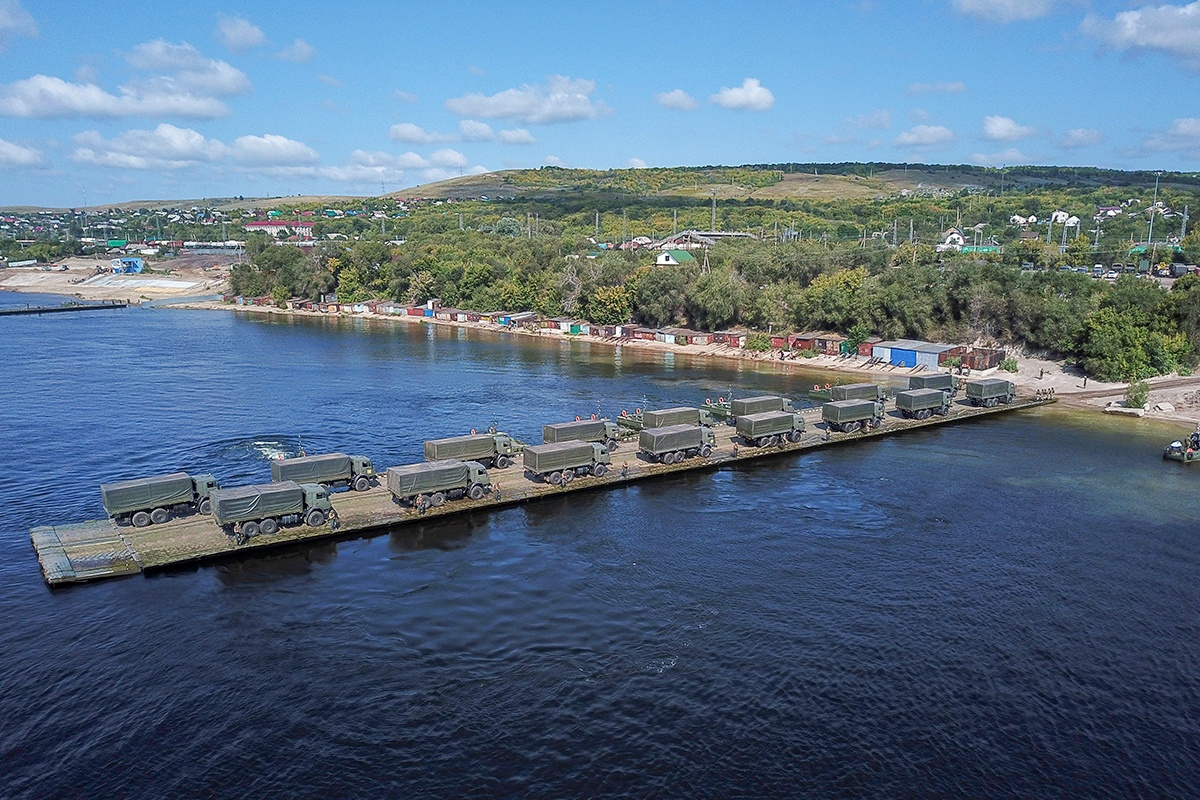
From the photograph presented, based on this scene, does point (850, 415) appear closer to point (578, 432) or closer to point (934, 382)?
point (934, 382)

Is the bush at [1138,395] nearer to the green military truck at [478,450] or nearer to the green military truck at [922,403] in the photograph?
the green military truck at [922,403]

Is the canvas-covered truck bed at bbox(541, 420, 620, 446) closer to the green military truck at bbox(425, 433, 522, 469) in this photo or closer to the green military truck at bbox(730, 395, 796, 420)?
the green military truck at bbox(425, 433, 522, 469)

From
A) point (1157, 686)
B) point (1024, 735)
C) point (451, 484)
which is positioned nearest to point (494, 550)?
point (451, 484)

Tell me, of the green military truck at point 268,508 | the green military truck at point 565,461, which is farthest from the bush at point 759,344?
the green military truck at point 268,508

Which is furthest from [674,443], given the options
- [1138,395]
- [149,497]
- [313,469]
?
[1138,395]

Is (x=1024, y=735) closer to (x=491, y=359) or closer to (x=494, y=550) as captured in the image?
(x=494, y=550)

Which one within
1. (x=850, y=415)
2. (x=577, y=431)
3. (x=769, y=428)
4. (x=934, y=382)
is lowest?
(x=769, y=428)

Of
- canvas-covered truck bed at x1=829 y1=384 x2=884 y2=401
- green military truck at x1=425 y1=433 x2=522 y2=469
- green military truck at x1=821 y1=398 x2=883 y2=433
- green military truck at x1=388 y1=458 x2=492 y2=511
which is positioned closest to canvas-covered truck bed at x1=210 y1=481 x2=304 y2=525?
green military truck at x1=388 y1=458 x2=492 y2=511
